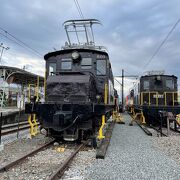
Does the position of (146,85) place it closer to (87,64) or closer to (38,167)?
(87,64)

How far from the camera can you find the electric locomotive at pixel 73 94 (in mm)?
6633

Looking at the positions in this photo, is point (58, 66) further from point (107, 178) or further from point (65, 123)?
point (107, 178)

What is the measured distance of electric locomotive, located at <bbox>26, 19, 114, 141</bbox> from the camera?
6.63m

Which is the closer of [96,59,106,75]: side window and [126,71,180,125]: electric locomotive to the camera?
[96,59,106,75]: side window

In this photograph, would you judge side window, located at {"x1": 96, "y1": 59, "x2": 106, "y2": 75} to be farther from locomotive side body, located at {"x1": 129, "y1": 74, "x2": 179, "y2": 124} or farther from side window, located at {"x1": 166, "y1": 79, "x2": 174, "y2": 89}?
side window, located at {"x1": 166, "y1": 79, "x2": 174, "y2": 89}

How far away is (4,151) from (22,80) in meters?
14.8

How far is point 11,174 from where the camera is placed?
429cm

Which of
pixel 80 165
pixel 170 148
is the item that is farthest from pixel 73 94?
pixel 170 148

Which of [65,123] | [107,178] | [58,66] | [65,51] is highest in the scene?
[65,51]

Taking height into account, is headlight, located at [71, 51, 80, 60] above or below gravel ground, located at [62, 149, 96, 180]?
above

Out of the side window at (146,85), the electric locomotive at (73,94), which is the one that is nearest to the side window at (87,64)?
the electric locomotive at (73,94)

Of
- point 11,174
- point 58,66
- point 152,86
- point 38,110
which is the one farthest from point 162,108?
point 11,174

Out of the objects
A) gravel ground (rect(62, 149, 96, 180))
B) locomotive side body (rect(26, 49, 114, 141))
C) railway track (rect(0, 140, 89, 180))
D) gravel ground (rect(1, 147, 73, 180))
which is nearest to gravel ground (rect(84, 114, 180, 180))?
gravel ground (rect(62, 149, 96, 180))

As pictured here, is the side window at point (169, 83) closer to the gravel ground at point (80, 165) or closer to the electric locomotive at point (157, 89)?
the electric locomotive at point (157, 89)
